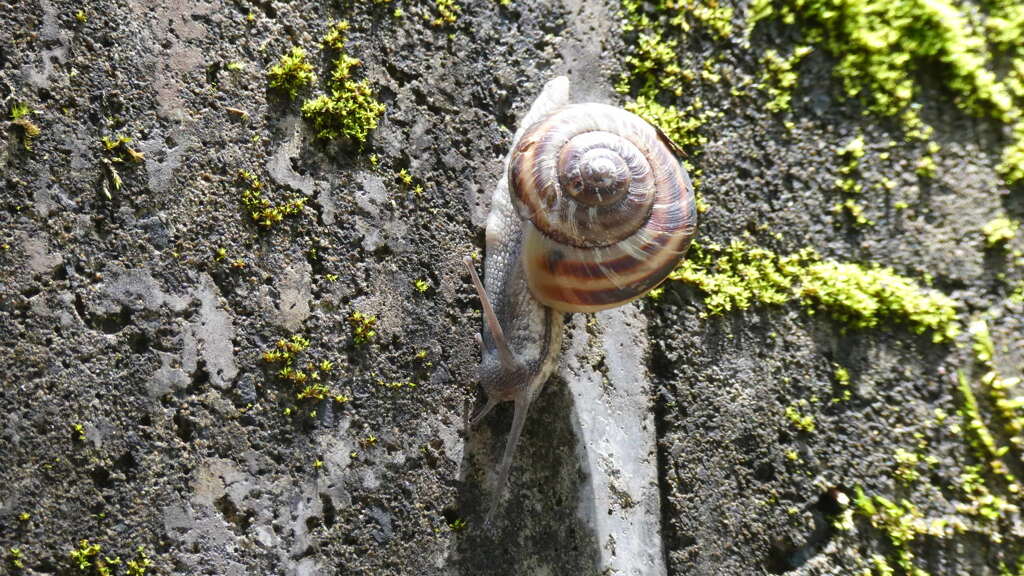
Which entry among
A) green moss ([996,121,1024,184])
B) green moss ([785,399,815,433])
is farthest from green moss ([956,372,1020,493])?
green moss ([996,121,1024,184])

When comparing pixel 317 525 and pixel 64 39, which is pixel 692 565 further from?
pixel 64 39

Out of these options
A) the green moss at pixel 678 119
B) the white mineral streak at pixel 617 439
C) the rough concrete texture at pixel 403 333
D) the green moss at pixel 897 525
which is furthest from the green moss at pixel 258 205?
the green moss at pixel 897 525

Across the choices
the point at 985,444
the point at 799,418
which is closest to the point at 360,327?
the point at 799,418

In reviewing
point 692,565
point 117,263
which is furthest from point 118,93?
point 692,565

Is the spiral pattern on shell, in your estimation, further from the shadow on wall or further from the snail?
the shadow on wall

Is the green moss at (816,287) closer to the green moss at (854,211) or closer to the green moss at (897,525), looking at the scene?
the green moss at (854,211)

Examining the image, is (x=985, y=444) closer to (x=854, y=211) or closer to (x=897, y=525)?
(x=897, y=525)
